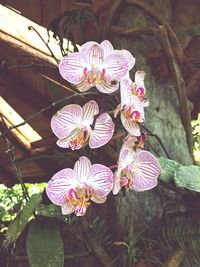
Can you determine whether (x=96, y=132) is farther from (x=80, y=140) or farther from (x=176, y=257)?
(x=176, y=257)

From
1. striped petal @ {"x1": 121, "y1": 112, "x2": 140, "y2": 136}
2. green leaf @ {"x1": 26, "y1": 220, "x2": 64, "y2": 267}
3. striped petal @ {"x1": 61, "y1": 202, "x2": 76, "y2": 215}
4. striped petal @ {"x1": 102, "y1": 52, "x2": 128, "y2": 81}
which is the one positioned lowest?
green leaf @ {"x1": 26, "y1": 220, "x2": 64, "y2": 267}

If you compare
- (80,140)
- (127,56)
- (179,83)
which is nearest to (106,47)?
(127,56)

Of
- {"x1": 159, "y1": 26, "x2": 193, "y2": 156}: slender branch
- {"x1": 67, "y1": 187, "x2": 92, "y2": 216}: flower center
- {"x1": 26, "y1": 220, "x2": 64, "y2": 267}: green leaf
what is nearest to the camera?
{"x1": 67, "y1": 187, "x2": 92, "y2": 216}: flower center

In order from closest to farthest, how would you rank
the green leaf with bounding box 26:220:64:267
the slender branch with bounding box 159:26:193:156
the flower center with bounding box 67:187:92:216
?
the flower center with bounding box 67:187:92:216
the green leaf with bounding box 26:220:64:267
the slender branch with bounding box 159:26:193:156

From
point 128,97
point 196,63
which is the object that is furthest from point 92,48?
point 196,63

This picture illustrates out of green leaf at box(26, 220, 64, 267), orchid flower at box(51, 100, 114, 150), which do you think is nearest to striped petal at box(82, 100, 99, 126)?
orchid flower at box(51, 100, 114, 150)

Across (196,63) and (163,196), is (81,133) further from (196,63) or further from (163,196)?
(196,63)

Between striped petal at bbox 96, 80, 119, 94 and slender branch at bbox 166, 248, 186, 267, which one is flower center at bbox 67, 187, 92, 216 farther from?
slender branch at bbox 166, 248, 186, 267
